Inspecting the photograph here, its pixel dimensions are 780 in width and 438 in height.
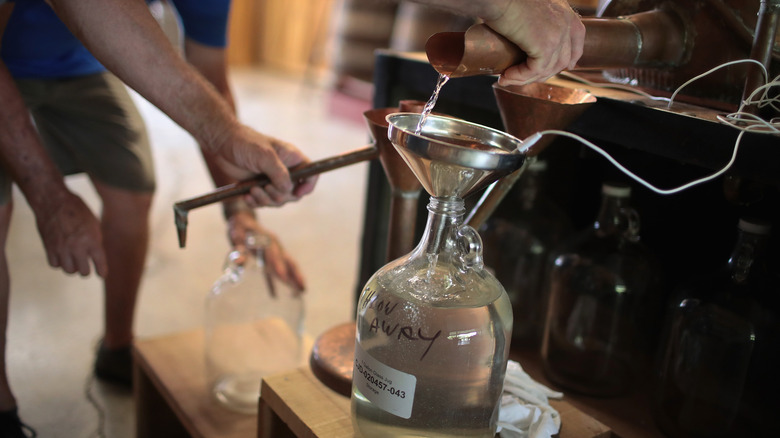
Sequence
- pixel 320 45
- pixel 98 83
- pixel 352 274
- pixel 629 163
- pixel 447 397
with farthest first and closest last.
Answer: pixel 320 45, pixel 352 274, pixel 98 83, pixel 629 163, pixel 447 397

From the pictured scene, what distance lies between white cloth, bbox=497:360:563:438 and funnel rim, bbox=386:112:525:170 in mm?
284

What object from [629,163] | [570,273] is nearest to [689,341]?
[570,273]

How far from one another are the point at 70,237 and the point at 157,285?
1.04 metres

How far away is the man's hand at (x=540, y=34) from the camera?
660 millimetres

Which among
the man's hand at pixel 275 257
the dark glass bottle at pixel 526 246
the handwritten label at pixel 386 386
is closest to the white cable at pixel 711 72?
the dark glass bottle at pixel 526 246

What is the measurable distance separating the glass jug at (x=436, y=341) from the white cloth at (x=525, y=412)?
2.1 inches

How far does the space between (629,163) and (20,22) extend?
1083 millimetres

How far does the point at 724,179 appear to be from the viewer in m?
0.89

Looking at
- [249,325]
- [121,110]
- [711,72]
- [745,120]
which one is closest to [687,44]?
[711,72]

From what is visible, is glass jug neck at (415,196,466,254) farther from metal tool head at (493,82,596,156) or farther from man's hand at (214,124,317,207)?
man's hand at (214,124,317,207)

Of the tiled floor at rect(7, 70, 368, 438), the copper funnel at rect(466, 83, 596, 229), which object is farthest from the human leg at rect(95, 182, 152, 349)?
the copper funnel at rect(466, 83, 596, 229)

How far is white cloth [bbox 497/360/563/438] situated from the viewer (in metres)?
0.75

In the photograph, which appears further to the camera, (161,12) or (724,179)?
(161,12)

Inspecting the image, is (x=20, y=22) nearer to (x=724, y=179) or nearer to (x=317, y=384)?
(x=317, y=384)
